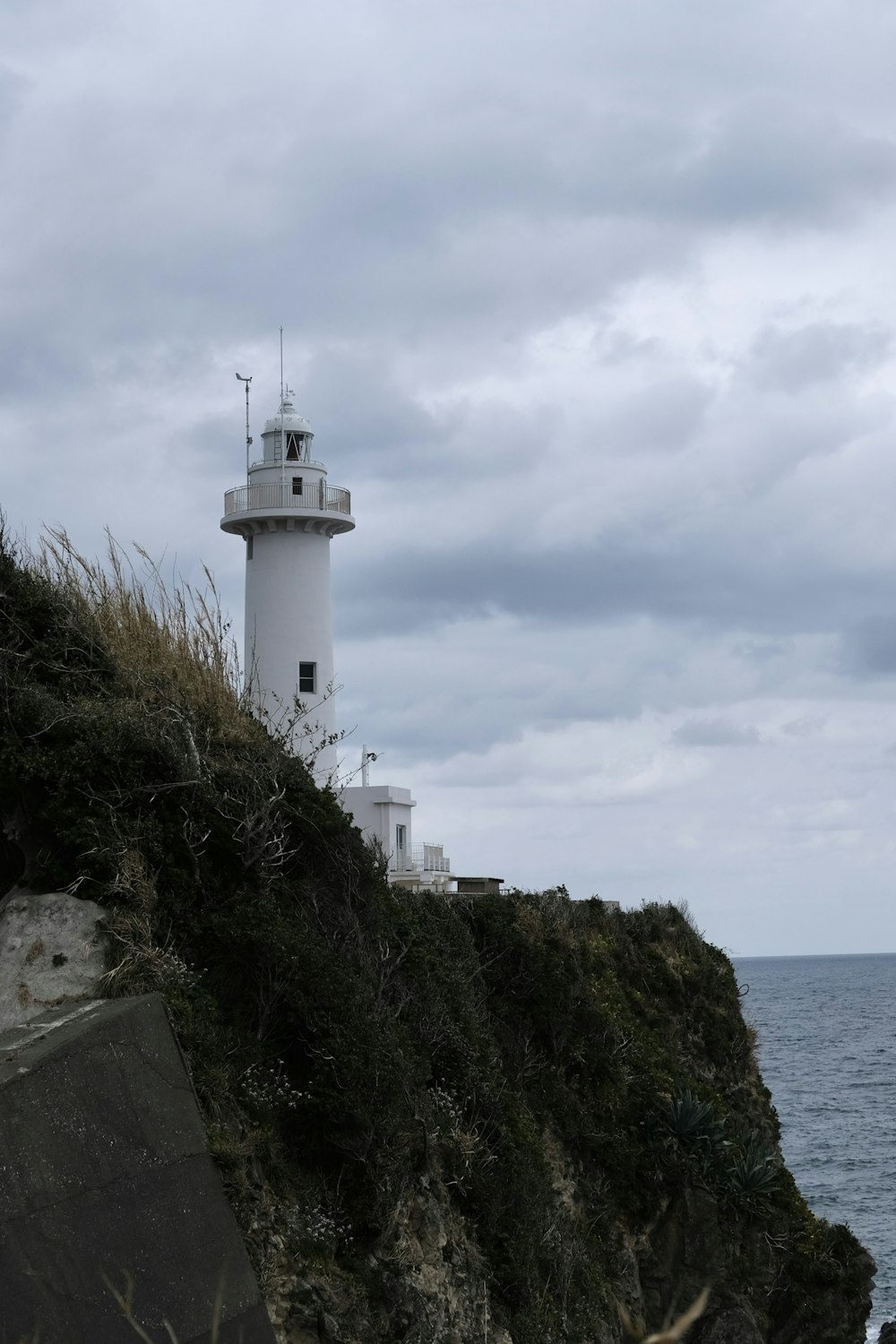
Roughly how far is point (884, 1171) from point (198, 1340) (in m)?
35.8

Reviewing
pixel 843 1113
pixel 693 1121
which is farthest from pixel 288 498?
pixel 843 1113

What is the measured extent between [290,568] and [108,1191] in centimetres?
2325

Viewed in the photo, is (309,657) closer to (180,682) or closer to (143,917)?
(180,682)

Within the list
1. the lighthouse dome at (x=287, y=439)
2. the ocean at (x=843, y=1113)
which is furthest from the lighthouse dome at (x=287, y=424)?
the ocean at (x=843, y=1113)

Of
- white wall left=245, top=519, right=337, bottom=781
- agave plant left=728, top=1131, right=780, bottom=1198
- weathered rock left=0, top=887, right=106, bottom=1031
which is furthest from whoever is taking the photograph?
white wall left=245, top=519, right=337, bottom=781

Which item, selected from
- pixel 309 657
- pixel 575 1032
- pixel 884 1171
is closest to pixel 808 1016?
pixel 884 1171

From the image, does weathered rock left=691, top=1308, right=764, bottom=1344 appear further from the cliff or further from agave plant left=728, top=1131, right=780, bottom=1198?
agave plant left=728, top=1131, right=780, bottom=1198

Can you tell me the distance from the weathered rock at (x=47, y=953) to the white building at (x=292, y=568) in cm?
1924

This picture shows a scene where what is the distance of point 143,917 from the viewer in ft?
33.2

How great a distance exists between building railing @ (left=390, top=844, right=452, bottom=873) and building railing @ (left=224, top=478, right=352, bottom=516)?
8363 millimetres

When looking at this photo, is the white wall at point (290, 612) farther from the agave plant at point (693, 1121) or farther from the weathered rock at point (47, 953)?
the weathered rock at point (47, 953)

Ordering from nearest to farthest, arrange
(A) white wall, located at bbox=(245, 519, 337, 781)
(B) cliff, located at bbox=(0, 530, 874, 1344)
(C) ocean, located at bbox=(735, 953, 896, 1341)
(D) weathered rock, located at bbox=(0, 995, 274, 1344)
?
(D) weathered rock, located at bbox=(0, 995, 274, 1344) < (B) cliff, located at bbox=(0, 530, 874, 1344) < (A) white wall, located at bbox=(245, 519, 337, 781) < (C) ocean, located at bbox=(735, 953, 896, 1341)

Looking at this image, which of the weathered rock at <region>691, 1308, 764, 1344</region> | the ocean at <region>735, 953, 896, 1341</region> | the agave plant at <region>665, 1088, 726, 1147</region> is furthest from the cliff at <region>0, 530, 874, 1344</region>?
the ocean at <region>735, 953, 896, 1341</region>

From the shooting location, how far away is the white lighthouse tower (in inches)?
1185
